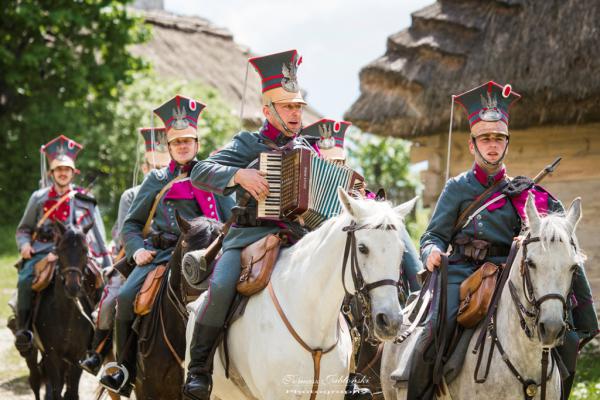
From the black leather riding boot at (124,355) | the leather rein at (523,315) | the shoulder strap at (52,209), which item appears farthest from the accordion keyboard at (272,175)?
the shoulder strap at (52,209)

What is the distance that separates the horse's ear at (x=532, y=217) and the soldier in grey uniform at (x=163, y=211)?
11.0ft

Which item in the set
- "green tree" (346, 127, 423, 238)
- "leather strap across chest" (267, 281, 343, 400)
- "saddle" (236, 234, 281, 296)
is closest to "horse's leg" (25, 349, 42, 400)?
"saddle" (236, 234, 281, 296)

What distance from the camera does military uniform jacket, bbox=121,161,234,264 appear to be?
8.70m

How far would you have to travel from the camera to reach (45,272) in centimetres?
1136

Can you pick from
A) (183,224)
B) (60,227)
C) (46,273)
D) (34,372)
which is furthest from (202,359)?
(34,372)

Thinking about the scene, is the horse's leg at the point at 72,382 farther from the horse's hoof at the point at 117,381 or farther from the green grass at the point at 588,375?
the green grass at the point at 588,375

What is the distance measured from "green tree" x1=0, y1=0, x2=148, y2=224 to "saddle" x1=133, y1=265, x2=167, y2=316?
57.7 feet

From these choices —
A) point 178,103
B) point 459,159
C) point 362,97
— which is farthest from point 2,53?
point 178,103

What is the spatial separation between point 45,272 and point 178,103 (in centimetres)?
351

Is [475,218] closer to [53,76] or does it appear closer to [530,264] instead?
[530,264]

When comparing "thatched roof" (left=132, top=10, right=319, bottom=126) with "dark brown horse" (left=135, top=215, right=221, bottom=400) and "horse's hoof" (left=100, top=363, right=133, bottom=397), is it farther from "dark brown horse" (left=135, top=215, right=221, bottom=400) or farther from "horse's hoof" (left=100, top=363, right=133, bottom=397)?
"dark brown horse" (left=135, top=215, right=221, bottom=400)

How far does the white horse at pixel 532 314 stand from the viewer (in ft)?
19.2

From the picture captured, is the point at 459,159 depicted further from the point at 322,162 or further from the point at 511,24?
the point at 322,162

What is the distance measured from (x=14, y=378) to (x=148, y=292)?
6578 mm
